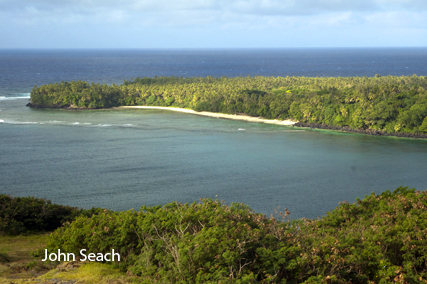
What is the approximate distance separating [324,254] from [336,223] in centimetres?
882

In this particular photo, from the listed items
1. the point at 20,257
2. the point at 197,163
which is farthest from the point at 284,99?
the point at 20,257

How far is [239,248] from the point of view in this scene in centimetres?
1470

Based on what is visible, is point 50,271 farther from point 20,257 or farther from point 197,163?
point 197,163

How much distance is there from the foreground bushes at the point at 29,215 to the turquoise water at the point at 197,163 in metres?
14.9

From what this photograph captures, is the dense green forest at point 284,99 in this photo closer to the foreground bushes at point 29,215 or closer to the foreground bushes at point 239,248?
the foreground bushes at point 239,248

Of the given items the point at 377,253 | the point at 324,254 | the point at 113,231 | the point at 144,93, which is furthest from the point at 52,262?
the point at 144,93

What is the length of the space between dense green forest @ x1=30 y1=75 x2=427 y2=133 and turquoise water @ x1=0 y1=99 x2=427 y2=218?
22.4ft

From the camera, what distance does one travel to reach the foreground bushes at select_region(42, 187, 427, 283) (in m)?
14.1

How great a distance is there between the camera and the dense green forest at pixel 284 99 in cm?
8806

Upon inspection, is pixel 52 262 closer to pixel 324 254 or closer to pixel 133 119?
pixel 324 254

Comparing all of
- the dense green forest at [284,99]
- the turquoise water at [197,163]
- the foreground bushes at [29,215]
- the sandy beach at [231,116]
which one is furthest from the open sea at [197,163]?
the foreground bushes at [29,215]

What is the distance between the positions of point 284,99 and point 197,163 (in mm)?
52863

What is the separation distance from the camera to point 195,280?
13672 millimetres

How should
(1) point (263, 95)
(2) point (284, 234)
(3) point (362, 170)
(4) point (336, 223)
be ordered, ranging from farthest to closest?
(1) point (263, 95), (3) point (362, 170), (4) point (336, 223), (2) point (284, 234)
